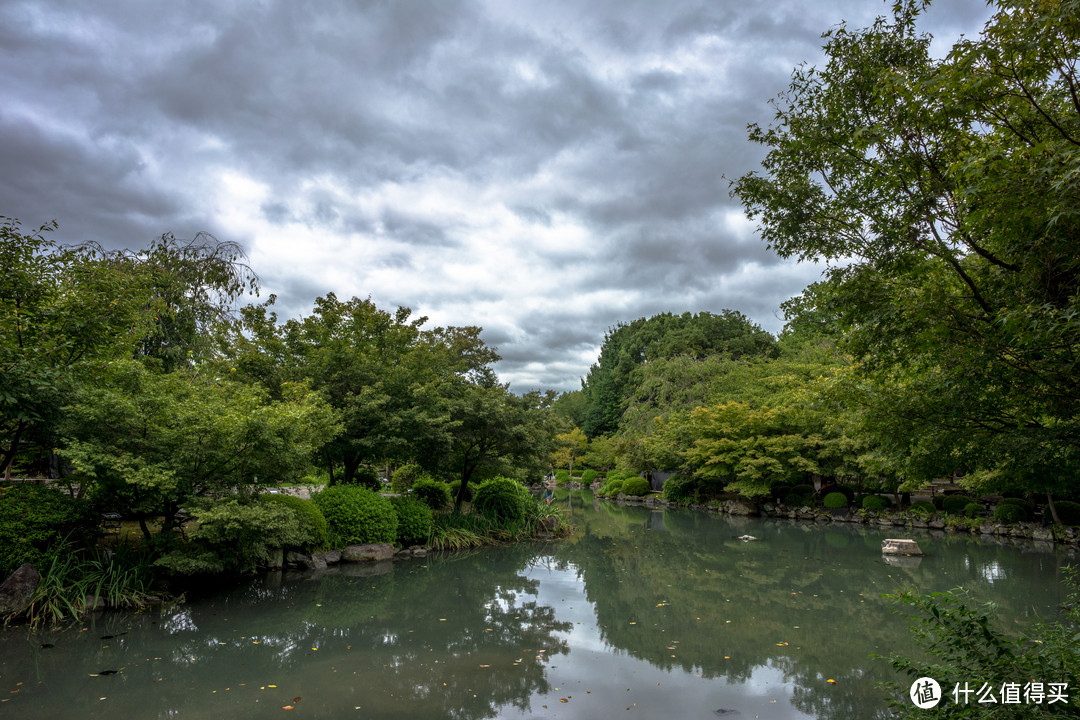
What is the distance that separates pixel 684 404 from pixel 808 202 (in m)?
20.9

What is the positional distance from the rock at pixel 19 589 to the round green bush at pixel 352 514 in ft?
15.2

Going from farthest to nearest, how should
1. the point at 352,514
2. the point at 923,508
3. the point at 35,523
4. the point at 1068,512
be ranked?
the point at 923,508, the point at 1068,512, the point at 352,514, the point at 35,523

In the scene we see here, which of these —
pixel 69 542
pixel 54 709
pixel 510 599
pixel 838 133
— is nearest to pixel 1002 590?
pixel 510 599

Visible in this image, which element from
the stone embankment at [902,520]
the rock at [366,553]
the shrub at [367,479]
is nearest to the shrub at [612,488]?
the stone embankment at [902,520]

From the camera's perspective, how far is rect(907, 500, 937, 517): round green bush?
17.1 m

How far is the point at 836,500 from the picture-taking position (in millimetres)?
19547

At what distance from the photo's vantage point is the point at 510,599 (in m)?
8.67

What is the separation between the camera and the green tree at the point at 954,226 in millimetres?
3020

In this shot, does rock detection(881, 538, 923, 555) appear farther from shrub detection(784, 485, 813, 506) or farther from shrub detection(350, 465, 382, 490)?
shrub detection(350, 465, 382, 490)

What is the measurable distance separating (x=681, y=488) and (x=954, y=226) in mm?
22412

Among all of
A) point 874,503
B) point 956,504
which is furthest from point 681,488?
point 956,504

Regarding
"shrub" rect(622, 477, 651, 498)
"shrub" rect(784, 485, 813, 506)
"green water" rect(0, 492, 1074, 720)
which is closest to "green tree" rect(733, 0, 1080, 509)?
"green water" rect(0, 492, 1074, 720)

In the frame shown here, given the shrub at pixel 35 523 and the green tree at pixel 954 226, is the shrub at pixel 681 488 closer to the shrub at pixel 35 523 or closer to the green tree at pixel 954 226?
the green tree at pixel 954 226

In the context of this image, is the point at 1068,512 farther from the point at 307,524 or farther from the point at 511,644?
the point at 307,524
